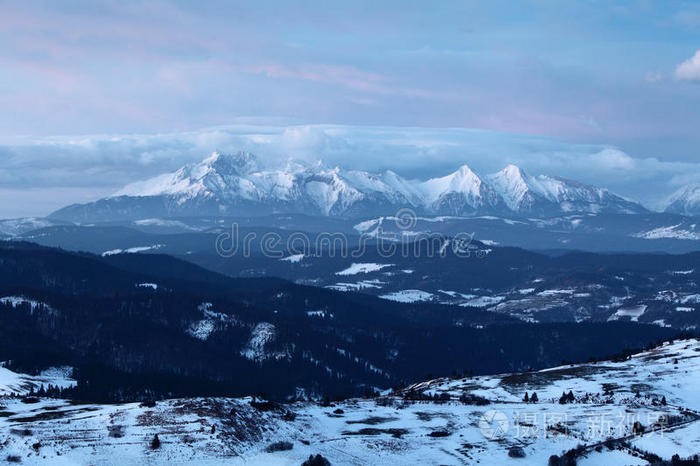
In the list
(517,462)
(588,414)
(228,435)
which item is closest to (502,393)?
(588,414)

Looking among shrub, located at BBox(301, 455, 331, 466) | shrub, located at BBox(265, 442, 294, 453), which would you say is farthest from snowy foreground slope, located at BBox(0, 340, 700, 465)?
shrub, located at BBox(301, 455, 331, 466)

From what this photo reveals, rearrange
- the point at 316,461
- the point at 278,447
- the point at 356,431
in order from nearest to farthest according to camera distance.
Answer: the point at 316,461, the point at 278,447, the point at 356,431

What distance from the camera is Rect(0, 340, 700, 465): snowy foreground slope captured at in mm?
116625

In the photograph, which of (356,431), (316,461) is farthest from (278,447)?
(356,431)

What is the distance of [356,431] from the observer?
13575cm

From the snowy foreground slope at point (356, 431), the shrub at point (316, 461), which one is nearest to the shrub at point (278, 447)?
the snowy foreground slope at point (356, 431)

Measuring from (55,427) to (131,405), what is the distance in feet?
56.7

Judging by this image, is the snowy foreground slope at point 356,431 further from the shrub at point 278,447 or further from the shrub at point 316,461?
the shrub at point 316,461

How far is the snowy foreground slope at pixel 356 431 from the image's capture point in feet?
383

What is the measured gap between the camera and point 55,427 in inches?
4840

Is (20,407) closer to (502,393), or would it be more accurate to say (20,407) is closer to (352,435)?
(352,435)

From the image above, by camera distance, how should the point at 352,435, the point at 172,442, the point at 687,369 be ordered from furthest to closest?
1. the point at 687,369
2. the point at 352,435
3. the point at 172,442

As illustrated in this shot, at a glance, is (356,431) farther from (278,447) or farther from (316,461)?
(316,461)

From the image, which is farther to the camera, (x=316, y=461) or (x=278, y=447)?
(x=278, y=447)
